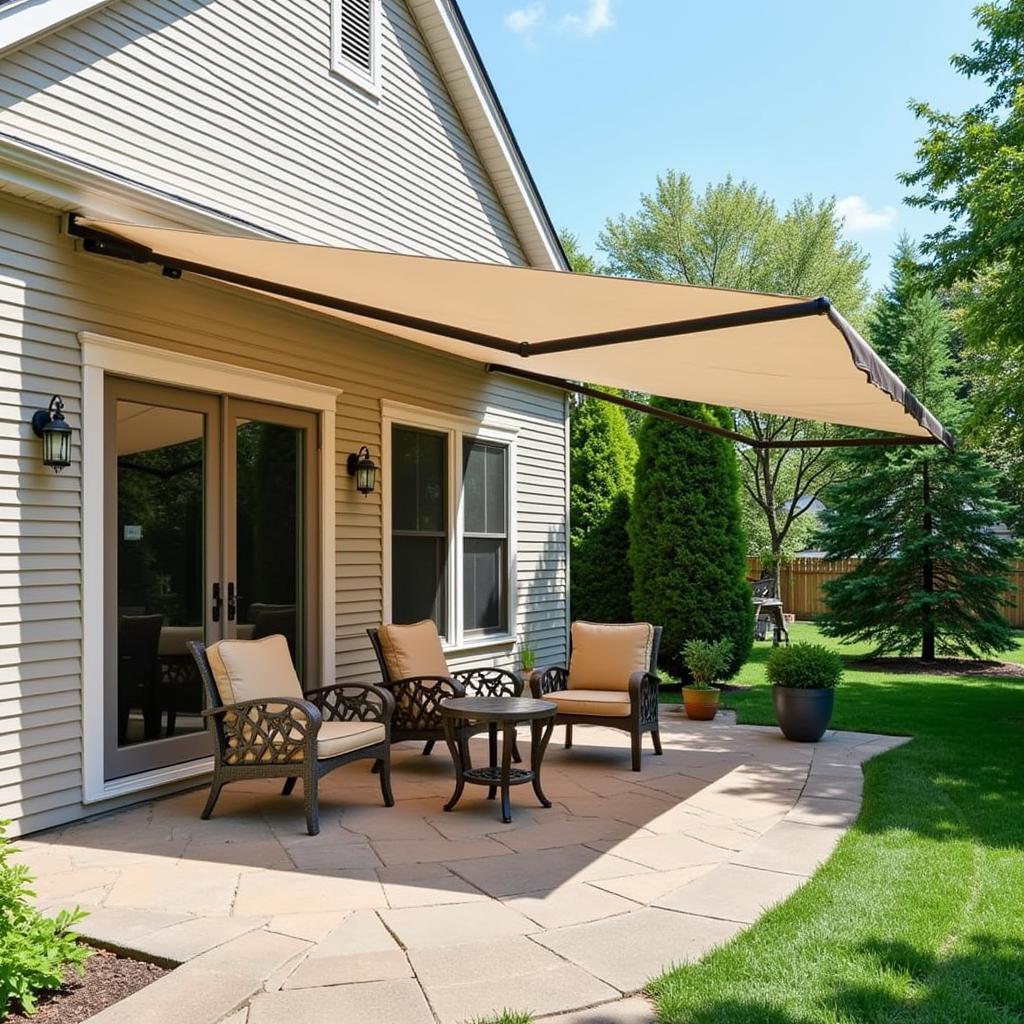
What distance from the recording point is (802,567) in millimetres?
20562

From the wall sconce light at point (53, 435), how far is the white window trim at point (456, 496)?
292 centimetres

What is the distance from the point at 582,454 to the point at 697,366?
7.67m

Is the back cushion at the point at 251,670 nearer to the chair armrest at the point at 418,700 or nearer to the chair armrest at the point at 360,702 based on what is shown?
the chair armrest at the point at 360,702

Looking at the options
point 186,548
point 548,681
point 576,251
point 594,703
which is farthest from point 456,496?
point 576,251

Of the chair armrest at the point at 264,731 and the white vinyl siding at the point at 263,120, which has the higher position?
the white vinyl siding at the point at 263,120

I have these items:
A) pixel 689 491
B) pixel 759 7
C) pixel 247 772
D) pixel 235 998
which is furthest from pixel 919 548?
pixel 235 998

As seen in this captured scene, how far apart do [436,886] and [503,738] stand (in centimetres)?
153

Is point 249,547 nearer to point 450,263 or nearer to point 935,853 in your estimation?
point 450,263

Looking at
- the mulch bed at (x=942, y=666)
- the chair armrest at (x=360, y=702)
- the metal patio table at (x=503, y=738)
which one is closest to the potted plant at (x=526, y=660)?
the chair armrest at (x=360, y=702)

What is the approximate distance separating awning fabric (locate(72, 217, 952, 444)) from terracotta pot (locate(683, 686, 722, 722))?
299 cm

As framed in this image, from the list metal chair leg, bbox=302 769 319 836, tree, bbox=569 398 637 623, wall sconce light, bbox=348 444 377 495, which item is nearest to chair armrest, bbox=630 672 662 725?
metal chair leg, bbox=302 769 319 836

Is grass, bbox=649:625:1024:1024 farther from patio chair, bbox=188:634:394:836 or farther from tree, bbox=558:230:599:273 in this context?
tree, bbox=558:230:599:273

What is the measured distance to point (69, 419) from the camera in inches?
199

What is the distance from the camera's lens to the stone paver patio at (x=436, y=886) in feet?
9.77
